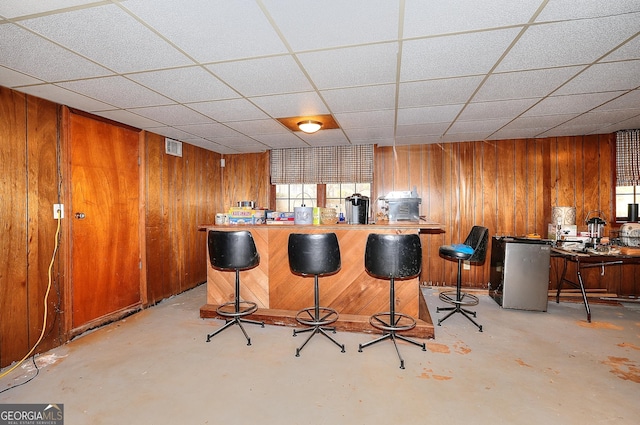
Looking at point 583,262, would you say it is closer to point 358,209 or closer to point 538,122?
point 538,122

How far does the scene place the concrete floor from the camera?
7.07 ft

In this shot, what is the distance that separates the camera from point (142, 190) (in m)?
4.44

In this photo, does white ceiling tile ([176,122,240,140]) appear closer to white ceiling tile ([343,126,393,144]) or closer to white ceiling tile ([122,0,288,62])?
white ceiling tile ([343,126,393,144])

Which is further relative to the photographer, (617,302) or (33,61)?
(617,302)

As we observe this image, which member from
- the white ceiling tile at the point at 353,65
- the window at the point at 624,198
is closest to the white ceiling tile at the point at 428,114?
the white ceiling tile at the point at 353,65

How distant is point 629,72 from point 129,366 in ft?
17.6

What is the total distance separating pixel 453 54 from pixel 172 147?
4.51 m

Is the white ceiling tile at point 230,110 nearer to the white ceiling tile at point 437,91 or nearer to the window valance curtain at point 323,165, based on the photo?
the white ceiling tile at point 437,91

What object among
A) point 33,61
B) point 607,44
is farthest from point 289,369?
point 607,44

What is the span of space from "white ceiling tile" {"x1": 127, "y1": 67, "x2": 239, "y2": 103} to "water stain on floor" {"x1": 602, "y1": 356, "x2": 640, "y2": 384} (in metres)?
4.52

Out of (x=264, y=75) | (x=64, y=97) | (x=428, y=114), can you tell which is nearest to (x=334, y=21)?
(x=264, y=75)

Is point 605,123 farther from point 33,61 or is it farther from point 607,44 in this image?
point 33,61

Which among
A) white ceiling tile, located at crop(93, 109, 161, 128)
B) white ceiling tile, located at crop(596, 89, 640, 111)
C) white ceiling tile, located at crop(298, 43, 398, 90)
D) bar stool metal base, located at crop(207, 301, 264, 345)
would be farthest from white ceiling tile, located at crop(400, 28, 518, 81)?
white ceiling tile, located at crop(93, 109, 161, 128)

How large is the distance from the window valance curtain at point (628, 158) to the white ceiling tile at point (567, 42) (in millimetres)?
3600
